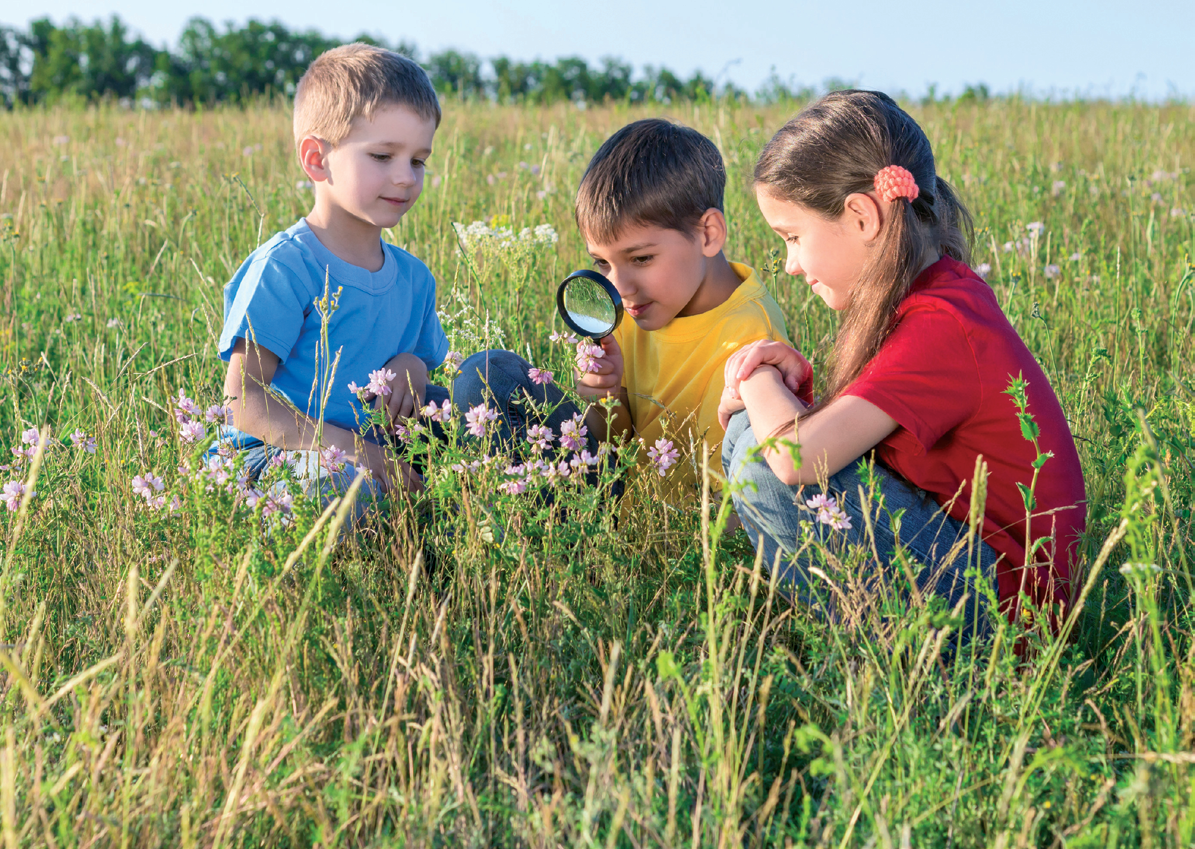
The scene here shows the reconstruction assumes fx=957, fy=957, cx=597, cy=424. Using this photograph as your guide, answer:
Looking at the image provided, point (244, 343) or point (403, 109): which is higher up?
point (403, 109)

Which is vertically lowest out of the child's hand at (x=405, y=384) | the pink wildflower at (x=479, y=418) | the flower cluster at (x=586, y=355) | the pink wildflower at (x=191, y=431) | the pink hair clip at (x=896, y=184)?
the child's hand at (x=405, y=384)

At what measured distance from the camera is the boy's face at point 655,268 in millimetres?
2938

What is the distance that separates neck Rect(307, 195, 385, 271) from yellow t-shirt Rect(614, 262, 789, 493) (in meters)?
0.88

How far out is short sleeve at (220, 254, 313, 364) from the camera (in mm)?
2748

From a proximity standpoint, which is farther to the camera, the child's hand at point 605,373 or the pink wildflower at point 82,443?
the child's hand at point 605,373

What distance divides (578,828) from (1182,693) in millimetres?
1084

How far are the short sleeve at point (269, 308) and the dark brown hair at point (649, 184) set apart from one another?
91 cm

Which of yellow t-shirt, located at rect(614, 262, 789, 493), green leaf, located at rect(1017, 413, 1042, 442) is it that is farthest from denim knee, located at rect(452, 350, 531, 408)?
green leaf, located at rect(1017, 413, 1042, 442)

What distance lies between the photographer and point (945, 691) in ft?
5.96

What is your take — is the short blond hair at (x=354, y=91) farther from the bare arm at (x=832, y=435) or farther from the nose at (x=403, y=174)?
the bare arm at (x=832, y=435)

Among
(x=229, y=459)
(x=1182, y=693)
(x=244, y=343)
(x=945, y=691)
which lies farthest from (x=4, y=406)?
(x=1182, y=693)

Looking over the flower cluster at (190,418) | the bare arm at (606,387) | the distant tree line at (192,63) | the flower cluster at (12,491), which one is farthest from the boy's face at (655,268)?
the distant tree line at (192,63)

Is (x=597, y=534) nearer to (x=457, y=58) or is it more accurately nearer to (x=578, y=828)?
(x=578, y=828)

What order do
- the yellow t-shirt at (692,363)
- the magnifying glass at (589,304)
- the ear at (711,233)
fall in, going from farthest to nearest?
the ear at (711,233) < the yellow t-shirt at (692,363) < the magnifying glass at (589,304)
